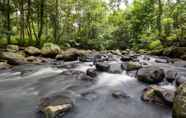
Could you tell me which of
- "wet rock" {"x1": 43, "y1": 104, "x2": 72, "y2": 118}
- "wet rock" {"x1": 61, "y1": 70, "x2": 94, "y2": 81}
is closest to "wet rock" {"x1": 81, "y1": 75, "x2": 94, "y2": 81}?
"wet rock" {"x1": 61, "y1": 70, "x2": 94, "y2": 81}

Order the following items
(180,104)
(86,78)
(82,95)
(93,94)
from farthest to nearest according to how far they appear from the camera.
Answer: (86,78), (93,94), (82,95), (180,104)

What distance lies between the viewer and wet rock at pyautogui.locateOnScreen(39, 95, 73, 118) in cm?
448

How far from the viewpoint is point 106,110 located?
5.15 meters

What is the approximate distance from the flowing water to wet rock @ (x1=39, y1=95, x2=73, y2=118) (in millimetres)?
164

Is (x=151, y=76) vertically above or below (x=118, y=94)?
above

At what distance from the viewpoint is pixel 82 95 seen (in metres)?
6.08

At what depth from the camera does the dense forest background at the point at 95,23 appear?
20.8 metres

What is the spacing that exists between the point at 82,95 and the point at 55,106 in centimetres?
149

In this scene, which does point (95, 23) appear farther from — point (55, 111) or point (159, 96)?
point (55, 111)

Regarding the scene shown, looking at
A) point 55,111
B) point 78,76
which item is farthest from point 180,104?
point 78,76

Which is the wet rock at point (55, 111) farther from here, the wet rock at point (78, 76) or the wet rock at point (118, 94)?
the wet rock at point (78, 76)

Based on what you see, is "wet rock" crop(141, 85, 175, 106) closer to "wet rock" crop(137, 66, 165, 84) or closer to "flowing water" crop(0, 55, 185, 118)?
"flowing water" crop(0, 55, 185, 118)

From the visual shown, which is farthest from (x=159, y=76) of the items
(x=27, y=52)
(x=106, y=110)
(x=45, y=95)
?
(x=27, y=52)

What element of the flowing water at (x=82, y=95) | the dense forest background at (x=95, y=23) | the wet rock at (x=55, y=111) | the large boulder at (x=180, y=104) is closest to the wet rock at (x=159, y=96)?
the flowing water at (x=82, y=95)
